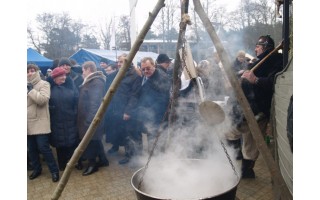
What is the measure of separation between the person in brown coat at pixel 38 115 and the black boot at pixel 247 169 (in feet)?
10.0

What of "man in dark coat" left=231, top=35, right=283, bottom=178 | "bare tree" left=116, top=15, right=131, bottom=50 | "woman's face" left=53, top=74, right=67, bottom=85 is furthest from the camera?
"bare tree" left=116, top=15, right=131, bottom=50

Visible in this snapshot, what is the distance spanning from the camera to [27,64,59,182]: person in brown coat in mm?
4523

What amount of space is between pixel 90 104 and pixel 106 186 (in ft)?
4.69

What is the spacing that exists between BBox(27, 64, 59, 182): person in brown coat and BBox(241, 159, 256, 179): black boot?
3.06 metres

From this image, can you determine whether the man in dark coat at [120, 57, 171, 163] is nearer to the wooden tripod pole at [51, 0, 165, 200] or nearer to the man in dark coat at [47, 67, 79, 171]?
the man in dark coat at [47, 67, 79, 171]

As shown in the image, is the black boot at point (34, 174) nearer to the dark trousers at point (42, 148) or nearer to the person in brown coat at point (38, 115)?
the dark trousers at point (42, 148)

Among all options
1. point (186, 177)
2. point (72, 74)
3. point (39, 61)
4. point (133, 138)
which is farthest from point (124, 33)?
point (186, 177)

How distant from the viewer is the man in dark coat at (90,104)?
4.85m

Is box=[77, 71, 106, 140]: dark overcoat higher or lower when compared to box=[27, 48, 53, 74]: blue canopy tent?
lower

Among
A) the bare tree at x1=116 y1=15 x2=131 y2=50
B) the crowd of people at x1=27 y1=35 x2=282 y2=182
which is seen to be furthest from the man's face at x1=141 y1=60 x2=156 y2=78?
the bare tree at x1=116 y1=15 x2=131 y2=50

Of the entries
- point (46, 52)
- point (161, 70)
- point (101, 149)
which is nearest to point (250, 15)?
point (161, 70)

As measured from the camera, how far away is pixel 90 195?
13.3ft

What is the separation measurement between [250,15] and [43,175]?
1055 cm

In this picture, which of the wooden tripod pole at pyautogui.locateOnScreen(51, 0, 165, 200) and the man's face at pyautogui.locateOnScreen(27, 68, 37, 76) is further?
the man's face at pyautogui.locateOnScreen(27, 68, 37, 76)
